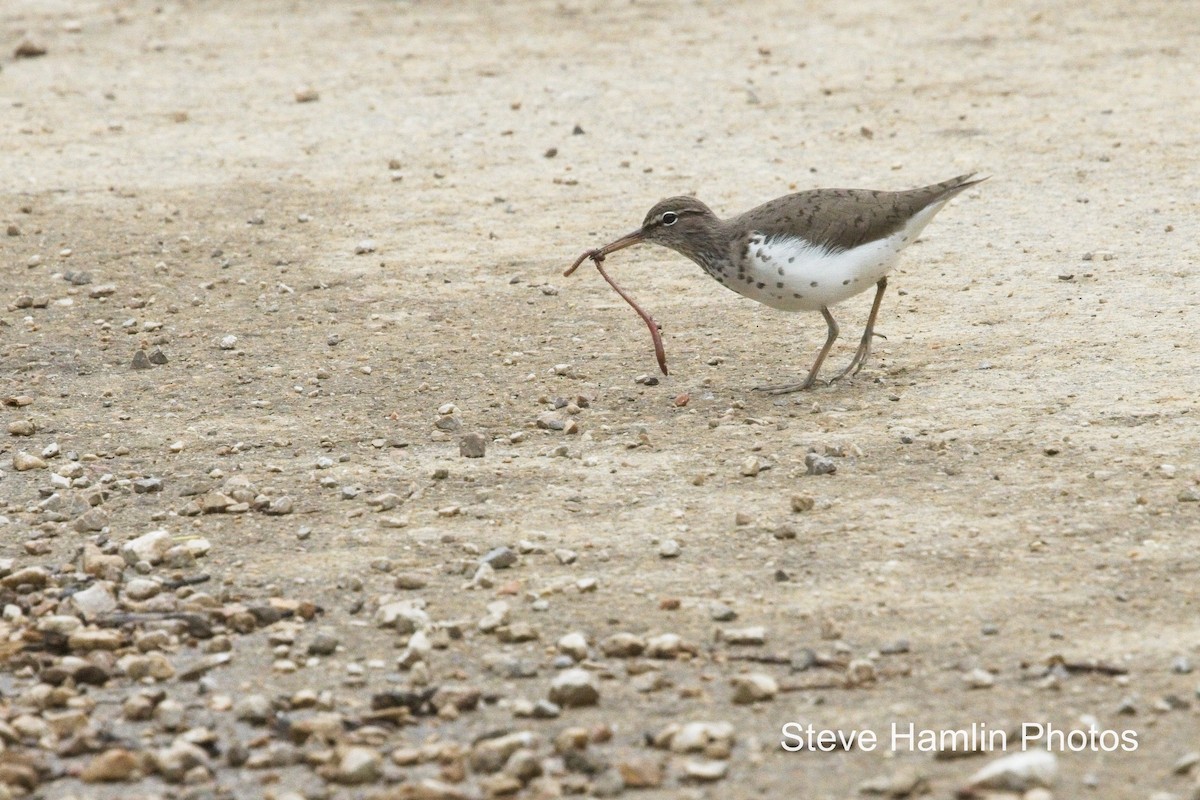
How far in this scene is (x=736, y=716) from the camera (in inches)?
195

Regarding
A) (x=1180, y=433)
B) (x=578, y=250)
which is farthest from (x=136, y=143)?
(x=1180, y=433)

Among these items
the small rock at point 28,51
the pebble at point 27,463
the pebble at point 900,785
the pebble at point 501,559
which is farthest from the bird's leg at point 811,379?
the small rock at point 28,51

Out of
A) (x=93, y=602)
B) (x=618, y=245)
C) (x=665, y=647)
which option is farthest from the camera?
(x=618, y=245)

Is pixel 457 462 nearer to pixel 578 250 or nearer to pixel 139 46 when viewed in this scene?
pixel 578 250

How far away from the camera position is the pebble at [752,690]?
5008 millimetres

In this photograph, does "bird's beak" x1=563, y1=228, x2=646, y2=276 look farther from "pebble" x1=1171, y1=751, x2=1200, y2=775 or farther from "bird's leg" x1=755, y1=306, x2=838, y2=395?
"pebble" x1=1171, y1=751, x2=1200, y2=775

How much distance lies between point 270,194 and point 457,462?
202 inches

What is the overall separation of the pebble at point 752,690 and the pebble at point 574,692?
0.43 metres

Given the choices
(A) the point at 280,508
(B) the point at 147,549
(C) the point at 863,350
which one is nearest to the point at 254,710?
(B) the point at 147,549

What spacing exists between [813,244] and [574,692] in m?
3.40

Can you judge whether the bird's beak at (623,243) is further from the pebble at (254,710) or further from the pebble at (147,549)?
the pebble at (254,710)

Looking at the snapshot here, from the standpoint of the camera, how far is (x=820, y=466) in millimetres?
6773

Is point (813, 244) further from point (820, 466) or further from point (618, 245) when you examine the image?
point (820, 466)

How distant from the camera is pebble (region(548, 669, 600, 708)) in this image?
5035 mm
